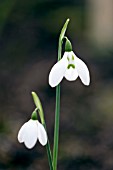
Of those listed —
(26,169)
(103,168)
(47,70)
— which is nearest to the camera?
(26,169)

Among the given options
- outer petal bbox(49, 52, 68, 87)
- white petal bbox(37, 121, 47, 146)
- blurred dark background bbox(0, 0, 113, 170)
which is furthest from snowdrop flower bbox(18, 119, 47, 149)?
blurred dark background bbox(0, 0, 113, 170)

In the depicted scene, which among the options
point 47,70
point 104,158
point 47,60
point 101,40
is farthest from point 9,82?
point 104,158

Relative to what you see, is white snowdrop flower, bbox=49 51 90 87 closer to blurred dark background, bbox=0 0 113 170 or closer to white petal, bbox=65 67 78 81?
white petal, bbox=65 67 78 81

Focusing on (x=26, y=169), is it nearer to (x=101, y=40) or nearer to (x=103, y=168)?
(x=103, y=168)

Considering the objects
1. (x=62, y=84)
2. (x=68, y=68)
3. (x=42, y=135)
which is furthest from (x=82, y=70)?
(x=62, y=84)

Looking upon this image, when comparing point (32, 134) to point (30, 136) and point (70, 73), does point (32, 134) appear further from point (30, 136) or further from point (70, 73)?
point (70, 73)

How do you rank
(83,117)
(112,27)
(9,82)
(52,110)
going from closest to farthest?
(83,117)
(52,110)
(9,82)
(112,27)
